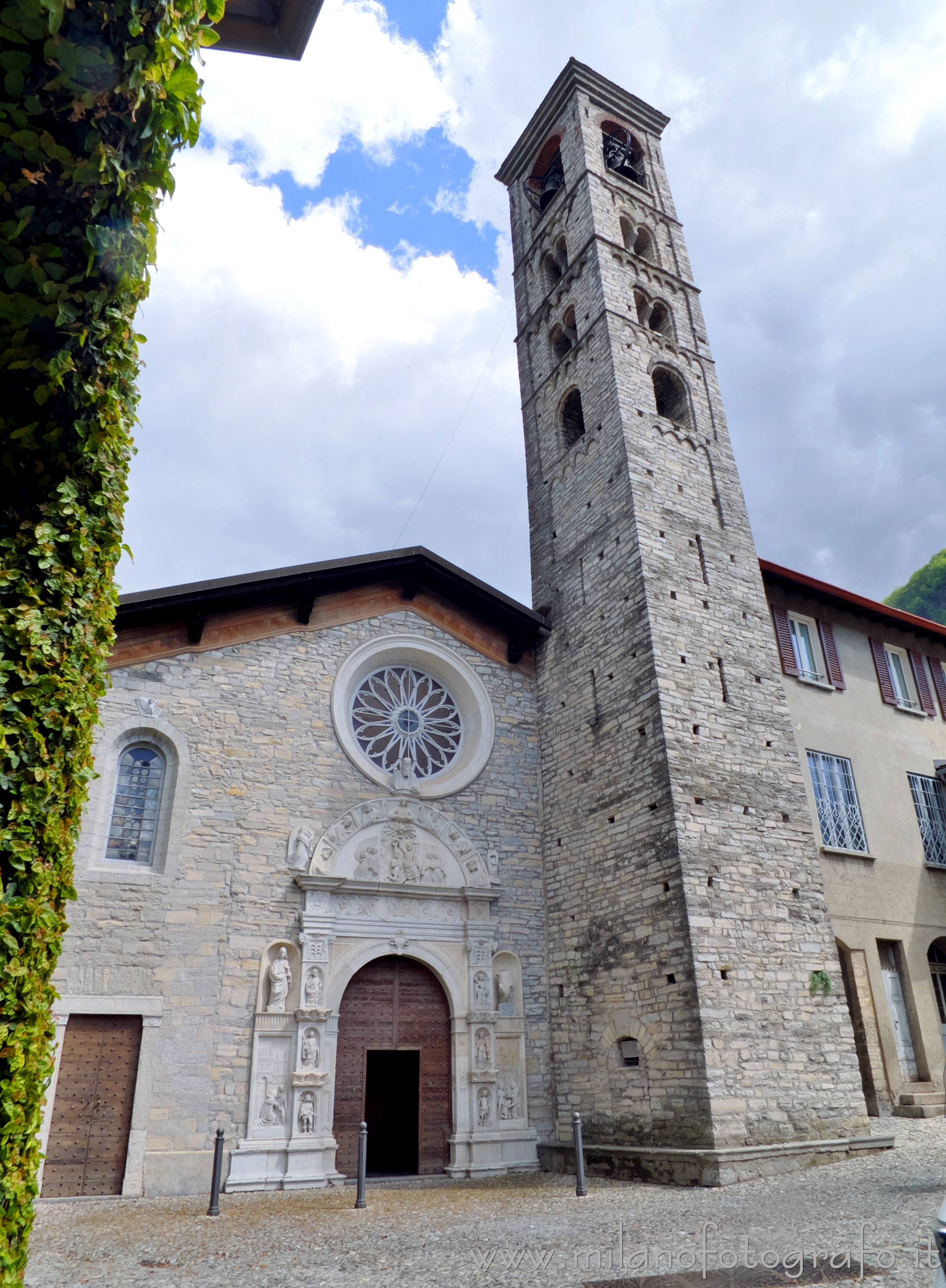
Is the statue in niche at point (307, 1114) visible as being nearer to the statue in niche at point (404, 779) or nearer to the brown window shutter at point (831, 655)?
the statue in niche at point (404, 779)

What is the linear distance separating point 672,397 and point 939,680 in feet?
25.5

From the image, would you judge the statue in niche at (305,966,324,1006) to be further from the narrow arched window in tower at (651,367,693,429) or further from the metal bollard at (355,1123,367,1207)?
the narrow arched window in tower at (651,367,693,429)

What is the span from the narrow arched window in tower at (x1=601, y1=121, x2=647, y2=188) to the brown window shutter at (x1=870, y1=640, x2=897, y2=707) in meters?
10.6

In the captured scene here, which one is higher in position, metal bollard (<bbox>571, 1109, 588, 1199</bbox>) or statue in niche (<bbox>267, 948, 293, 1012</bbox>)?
statue in niche (<bbox>267, 948, 293, 1012</bbox>)

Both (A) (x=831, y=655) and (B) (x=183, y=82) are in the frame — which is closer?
(B) (x=183, y=82)

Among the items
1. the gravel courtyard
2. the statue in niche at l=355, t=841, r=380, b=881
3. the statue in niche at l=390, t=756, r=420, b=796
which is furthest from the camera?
the statue in niche at l=390, t=756, r=420, b=796

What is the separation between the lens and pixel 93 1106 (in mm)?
8828

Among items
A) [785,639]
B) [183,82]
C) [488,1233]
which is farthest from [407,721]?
[183,82]

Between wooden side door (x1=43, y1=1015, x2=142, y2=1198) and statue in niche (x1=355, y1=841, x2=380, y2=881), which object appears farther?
statue in niche (x1=355, y1=841, x2=380, y2=881)

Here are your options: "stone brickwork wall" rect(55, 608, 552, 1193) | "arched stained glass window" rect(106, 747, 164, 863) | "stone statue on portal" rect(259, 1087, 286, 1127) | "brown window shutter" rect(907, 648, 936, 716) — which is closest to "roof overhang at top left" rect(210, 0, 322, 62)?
"stone brickwork wall" rect(55, 608, 552, 1193)

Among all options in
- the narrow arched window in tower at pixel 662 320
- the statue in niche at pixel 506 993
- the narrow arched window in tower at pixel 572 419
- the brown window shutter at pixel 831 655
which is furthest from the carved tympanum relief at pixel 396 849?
the narrow arched window in tower at pixel 662 320

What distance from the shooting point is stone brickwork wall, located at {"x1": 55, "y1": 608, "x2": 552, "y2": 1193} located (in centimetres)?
922

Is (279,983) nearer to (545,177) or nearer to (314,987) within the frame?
(314,987)

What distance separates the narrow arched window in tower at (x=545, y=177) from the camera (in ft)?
58.9
